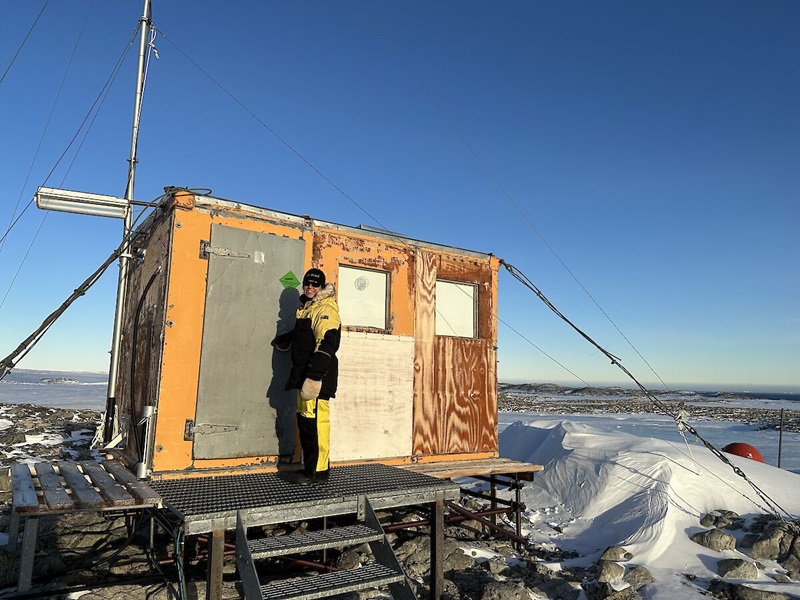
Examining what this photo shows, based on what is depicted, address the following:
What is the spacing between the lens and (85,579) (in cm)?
510

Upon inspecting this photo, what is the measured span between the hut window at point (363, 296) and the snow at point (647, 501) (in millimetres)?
3918

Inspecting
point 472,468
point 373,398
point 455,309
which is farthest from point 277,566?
point 455,309

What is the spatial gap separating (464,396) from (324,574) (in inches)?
152

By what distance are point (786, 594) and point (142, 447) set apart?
6.67 meters

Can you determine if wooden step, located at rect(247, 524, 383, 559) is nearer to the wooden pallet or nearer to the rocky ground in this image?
the rocky ground

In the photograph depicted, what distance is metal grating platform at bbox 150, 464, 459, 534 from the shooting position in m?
Answer: 3.94

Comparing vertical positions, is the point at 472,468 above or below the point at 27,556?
above

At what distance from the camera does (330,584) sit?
147 inches

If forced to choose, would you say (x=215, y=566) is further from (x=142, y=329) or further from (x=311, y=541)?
(x=142, y=329)

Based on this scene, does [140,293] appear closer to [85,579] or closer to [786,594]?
[85,579]

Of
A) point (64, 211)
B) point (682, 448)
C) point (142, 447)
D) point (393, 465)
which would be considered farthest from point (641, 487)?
point (64, 211)

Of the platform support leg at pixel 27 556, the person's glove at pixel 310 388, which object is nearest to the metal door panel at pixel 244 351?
the person's glove at pixel 310 388

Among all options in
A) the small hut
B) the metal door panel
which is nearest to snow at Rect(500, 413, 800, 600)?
the small hut

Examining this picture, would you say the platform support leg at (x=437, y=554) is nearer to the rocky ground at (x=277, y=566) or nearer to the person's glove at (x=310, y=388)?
the rocky ground at (x=277, y=566)
